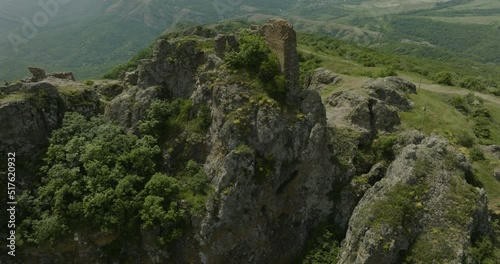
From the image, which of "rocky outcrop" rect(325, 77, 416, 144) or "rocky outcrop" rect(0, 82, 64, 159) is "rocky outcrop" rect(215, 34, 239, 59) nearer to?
"rocky outcrop" rect(325, 77, 416, 144)

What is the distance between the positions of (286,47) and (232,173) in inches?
479

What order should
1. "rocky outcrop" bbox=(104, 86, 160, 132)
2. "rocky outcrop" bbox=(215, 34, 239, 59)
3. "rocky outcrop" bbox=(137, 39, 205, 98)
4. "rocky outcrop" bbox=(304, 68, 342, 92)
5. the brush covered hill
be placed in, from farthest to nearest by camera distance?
"rocky outcrop" bbox=(304, 68, 342, 92) < "rocky outcrop" bbox=(137, 39, 205, 98) < "rocky outcrop" bbox=(104, 86, 160, 132) < "rocky outcrop" bbox=(215, 34, 239, 59) < the brush covered hill

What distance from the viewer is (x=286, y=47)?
3297 centimetres

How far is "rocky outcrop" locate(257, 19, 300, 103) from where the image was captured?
32.9 metres

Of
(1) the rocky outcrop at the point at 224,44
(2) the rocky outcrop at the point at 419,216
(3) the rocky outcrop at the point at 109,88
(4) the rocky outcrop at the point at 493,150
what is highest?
(1) the rocky outcrop at the point at 224,44

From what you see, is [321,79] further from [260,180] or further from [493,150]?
[260,180]

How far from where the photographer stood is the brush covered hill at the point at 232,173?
28.5 m

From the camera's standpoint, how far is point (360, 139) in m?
36.2

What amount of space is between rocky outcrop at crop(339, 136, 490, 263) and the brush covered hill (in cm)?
9

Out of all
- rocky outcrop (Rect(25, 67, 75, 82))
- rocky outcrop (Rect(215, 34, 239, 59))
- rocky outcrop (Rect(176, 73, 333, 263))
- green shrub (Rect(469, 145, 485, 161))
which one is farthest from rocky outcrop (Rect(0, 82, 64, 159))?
green shrub (Rect(469, 145, 485, 161))

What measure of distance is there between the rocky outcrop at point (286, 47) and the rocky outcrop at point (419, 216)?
11.2m

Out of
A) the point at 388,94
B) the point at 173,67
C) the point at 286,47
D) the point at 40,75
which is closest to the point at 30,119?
the point at 40,75

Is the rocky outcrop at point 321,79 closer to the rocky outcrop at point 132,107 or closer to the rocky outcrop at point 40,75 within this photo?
the rocky outcrop at point 132,107

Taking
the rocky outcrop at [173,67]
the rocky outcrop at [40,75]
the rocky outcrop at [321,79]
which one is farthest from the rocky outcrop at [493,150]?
the rocky outcrop at [40,75]
